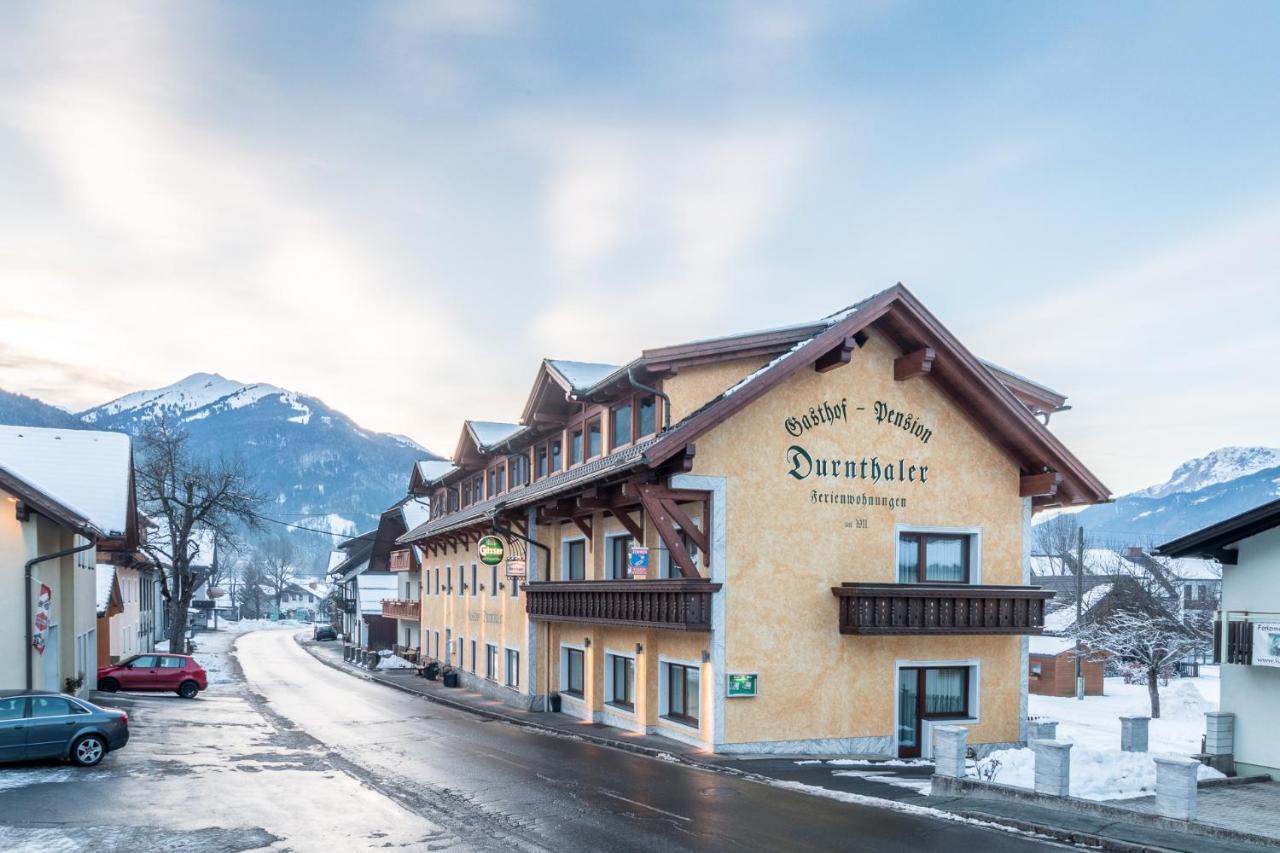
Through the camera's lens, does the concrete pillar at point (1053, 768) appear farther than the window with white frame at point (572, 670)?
No

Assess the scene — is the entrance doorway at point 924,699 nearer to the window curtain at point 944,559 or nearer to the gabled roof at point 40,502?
the window curtain at point 944,559

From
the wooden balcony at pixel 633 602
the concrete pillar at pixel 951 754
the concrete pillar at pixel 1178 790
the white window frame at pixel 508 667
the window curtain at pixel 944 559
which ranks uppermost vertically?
the window curtain at pixel 944 559

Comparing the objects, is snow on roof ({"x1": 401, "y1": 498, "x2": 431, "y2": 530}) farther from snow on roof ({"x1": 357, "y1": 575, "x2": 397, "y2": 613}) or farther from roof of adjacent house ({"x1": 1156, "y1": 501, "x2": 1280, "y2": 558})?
roof of adjacent house ({"x1": 1156, "y1": 501, "x2": 1280, "y2": 558})

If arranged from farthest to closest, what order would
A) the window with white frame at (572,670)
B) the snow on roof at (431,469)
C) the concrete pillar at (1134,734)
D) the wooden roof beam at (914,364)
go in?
1. the snow on roof at (431,469)
2. the window with white frame at (572,670)
3. the wooden roof beam at (914,364)
4. the concrete pillar at (1134,734)

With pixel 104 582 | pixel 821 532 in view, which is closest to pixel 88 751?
pixel 821 532

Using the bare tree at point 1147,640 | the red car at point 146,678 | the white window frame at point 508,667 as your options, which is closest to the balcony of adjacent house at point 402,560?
the red car at point 146,678

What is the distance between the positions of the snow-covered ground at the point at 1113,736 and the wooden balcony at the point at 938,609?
322 centimetres

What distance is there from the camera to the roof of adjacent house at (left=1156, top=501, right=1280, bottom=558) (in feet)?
65.6

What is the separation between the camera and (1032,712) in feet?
144

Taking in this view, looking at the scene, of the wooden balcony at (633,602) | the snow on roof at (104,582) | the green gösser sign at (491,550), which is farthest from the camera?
the snow on roof at (104,582)

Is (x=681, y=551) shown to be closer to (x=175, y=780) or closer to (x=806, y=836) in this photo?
(x=806, y=836)

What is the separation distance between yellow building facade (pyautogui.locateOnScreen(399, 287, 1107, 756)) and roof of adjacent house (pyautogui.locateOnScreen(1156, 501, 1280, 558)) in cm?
452

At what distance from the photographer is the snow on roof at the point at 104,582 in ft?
144

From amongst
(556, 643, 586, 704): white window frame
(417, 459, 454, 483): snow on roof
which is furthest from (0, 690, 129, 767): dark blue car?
(417, 459, 454, 483): snow on roof
